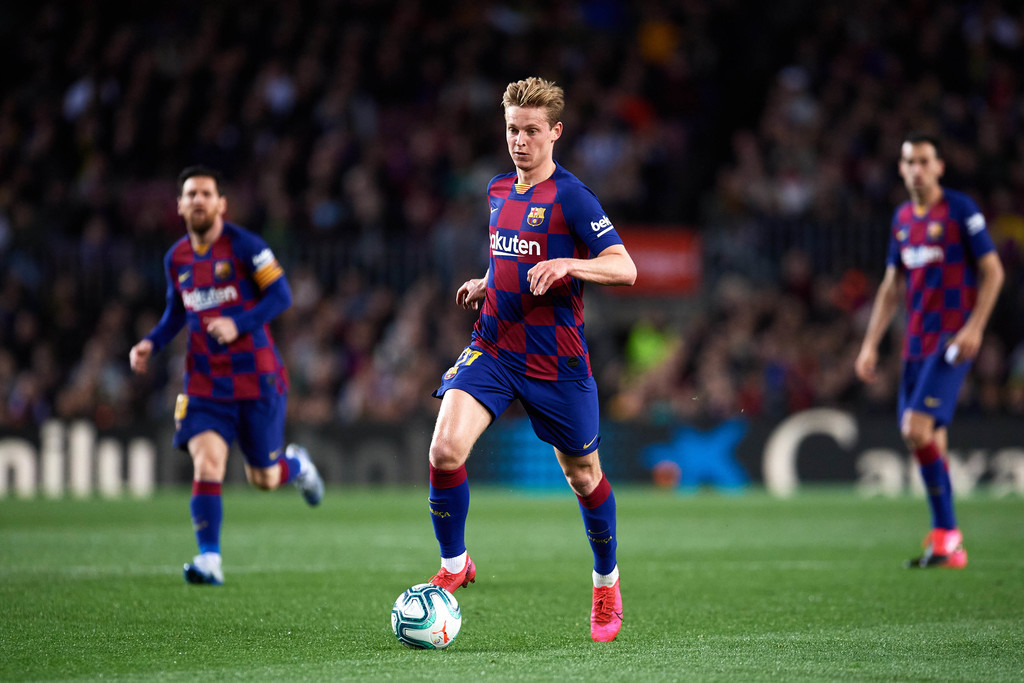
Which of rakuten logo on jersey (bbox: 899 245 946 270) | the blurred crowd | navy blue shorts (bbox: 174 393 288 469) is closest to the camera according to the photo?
navy blue shorts (bbox: 174 393 288 469)

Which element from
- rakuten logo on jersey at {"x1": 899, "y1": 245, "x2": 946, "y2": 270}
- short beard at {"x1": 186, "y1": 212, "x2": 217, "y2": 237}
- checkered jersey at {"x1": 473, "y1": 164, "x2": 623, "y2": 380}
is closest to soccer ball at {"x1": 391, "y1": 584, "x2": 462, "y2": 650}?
checkered jersey at {"x1": 473, "y1": 164, "x2": 623, "y2": 380}

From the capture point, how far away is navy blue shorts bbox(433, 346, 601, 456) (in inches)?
222

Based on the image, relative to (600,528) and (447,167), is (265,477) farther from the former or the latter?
(447,167)

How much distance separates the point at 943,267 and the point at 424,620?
4.84 meters

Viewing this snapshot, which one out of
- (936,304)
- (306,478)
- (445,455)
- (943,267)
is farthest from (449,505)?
(943,267)

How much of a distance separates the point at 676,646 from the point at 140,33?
17134mm

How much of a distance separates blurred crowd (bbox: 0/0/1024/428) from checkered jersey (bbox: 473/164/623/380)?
1064cm

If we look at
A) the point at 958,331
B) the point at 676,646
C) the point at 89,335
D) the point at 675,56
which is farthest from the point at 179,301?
the point at 675,56

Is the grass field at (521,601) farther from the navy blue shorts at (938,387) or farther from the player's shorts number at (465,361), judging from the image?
the player's shorts number at (465,361)

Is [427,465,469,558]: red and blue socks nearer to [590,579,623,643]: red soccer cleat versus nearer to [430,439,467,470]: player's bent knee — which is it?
[430,439,467,470]: player's bent knee

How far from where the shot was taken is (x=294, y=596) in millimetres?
6910

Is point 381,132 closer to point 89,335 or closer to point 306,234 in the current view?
point 306,234

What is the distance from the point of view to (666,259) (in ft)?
60.2

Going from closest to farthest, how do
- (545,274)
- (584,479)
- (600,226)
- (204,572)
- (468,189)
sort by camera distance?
(545,274) < (600,226) < (584,479) < (204,572) < (468,189)
